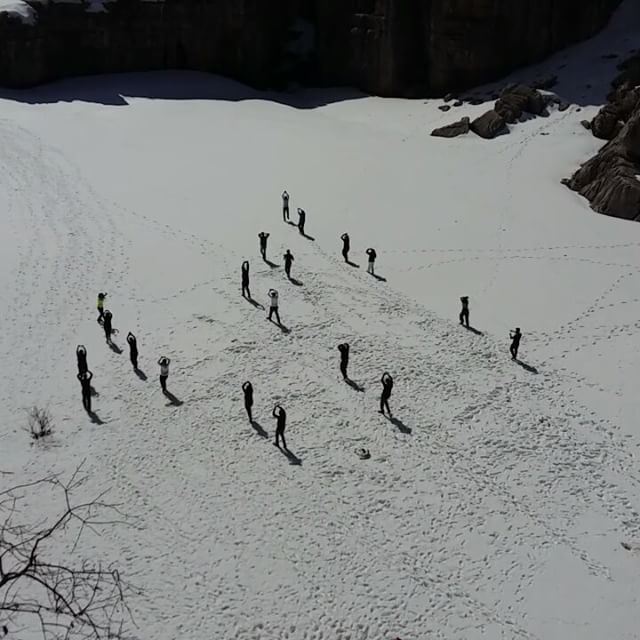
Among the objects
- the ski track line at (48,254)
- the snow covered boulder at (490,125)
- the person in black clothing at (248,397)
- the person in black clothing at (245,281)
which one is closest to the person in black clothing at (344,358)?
the person in black clothing at (248,397)

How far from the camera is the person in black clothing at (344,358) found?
687 inches

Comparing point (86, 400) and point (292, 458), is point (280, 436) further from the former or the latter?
point (86, 400)

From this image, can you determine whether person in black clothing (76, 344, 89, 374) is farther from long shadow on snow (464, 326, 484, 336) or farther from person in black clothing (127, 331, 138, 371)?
long shadow on snow (464, 326, 484, 336)

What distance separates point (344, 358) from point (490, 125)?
63.6 feet

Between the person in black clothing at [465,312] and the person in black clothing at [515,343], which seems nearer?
the person in black clothing at [515,343]

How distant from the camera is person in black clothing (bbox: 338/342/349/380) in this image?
1744 cm

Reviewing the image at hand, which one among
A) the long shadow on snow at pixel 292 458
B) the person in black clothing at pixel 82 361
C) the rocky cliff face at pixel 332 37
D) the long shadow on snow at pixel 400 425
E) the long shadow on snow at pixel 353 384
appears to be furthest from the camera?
the rocky cliff face at pixel 332 37

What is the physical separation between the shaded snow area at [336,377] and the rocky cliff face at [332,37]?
6.22 meters

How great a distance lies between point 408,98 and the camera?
39.2 meters

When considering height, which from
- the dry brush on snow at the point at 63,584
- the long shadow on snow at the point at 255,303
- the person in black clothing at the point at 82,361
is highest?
the person in black clothing at the point at 82,361

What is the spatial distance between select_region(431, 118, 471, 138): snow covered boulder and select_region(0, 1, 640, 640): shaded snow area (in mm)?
1766

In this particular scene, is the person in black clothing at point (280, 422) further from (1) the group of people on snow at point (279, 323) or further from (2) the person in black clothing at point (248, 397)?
(2) the person in black clothing at point (248, 397)

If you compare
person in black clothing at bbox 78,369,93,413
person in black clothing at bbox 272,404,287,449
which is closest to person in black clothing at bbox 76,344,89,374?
person in black clothing at bbox 78,369,93,413

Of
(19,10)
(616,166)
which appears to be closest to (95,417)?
(616,166)
